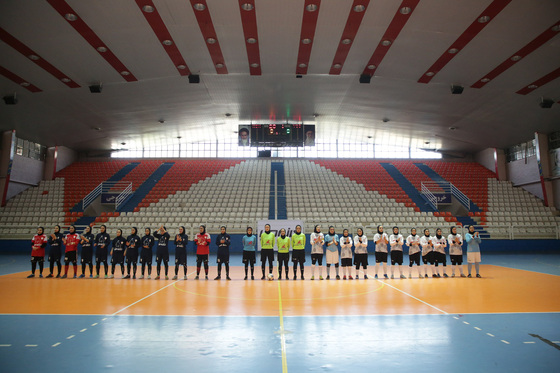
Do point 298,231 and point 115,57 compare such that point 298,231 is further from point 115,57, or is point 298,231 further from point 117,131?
point 117,131

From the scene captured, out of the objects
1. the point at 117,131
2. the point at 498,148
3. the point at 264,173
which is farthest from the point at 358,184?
the point at 117,131

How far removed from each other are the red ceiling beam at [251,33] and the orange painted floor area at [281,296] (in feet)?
26.3

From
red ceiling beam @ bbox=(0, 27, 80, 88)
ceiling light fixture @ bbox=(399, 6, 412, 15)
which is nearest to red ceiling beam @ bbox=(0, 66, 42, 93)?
red ceiling beam @ bbox=(0, 27, 80, 88)

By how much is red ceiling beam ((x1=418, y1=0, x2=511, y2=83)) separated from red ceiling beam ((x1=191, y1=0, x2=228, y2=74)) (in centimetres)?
810

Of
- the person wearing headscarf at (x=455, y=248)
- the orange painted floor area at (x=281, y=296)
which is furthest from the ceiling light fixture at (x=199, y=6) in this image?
the person wearing headscarf at (x=455, y=248)

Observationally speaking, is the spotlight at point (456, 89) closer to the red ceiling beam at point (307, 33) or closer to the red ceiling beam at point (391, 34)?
the red ceiling beam at point (391, 34)

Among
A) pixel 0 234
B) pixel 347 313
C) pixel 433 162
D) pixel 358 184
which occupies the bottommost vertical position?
pixel 347 313

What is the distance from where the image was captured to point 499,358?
4281 mm

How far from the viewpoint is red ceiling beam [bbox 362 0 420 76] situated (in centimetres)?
1012

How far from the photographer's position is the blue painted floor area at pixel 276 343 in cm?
407

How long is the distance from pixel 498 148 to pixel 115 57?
85.3 feet

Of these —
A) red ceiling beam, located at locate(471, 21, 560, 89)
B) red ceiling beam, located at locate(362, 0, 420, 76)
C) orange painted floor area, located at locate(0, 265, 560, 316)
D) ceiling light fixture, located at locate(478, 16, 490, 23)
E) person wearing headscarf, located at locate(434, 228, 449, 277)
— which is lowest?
orange painted floor area, located at locate(0, 265, 560, 316)

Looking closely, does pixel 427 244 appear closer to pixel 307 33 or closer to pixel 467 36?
pixel 467 36

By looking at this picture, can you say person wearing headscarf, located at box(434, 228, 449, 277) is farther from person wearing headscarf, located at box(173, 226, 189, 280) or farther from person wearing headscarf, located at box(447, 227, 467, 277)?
person wearing headscarf, located at box(173, 226, 189, 280)
